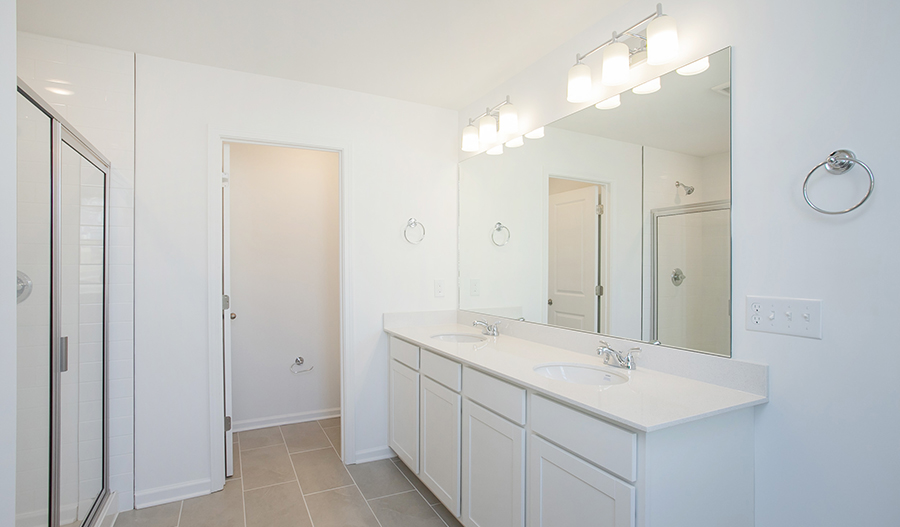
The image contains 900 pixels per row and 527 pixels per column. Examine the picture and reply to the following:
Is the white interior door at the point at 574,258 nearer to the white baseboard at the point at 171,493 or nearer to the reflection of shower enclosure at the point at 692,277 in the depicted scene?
the reflection of shower enclosure at the point at 692,277

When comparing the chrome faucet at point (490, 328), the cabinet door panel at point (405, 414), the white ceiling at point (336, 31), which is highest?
Result: the white ceiling at point (336, 31)

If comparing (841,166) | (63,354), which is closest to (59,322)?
(63,354)

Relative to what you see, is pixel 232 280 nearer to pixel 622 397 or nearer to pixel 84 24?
pixel 84 24

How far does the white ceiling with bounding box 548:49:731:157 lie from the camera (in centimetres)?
152

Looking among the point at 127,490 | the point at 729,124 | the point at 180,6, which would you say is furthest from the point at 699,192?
the point at 127,490

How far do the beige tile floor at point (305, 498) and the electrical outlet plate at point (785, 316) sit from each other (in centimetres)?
160

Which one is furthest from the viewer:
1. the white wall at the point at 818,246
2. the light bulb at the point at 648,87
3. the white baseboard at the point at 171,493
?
the white baseboard at the point at 171,493

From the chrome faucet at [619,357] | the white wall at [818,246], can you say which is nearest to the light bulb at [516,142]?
the white wall at [818,246]

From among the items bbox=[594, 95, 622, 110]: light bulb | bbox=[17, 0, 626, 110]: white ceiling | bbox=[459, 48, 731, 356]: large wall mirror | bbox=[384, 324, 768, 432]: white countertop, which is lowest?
bbox=[384, 324, 768, 432]: white countertop

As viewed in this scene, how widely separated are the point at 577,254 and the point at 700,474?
3.67 feet

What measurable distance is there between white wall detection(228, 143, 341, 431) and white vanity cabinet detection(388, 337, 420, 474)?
0.79 meters

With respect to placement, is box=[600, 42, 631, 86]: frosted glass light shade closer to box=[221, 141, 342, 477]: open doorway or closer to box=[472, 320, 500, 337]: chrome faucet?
box=[472, 320, 500, 337]: chrome faucet

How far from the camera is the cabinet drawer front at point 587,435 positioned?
3.92ft

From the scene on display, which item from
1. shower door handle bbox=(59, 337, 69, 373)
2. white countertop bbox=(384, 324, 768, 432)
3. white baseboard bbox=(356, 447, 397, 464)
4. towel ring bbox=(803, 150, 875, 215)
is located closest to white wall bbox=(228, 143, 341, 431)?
white baseboard bbox=(356, 447, 397, 464)
